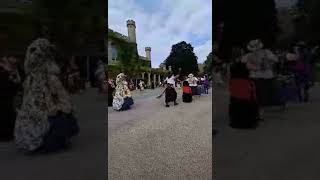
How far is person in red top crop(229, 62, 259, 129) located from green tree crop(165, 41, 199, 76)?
304 mm

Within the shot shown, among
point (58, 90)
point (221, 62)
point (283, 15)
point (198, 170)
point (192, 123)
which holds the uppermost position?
point (283, 15)

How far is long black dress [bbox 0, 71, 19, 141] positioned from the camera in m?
2.80

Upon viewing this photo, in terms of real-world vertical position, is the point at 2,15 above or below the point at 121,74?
above

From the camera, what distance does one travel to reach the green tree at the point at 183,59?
2.93 meters

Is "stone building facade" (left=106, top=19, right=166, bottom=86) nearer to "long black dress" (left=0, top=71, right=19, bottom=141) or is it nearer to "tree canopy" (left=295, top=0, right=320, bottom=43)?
"long black dress" (left=0, top=71, right=19, bottom=141)

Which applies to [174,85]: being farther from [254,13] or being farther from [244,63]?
[254,13]

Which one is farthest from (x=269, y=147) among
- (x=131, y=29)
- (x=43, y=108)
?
(x=43, y=108)

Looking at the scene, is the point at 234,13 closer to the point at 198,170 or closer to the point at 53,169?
the point at 198,170

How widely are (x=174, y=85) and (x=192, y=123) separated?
281 mm

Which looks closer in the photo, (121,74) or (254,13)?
(254,13)

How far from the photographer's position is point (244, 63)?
2.75m

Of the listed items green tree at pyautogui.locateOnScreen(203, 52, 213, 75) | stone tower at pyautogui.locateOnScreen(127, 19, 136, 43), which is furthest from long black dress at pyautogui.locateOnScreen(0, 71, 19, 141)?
green tree at pyautogui.locateOnScreen(203, 52, 213, 75)

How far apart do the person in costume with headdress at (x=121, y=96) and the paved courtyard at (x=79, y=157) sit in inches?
3.8

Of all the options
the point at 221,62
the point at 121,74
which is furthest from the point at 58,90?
the point at 221,62
